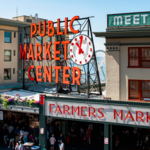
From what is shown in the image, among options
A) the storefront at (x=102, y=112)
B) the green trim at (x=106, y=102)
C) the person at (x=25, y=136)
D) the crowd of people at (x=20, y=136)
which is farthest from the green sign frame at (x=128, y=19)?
the person at (x=25, y=136)

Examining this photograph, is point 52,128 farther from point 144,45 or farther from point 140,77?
point 144,45

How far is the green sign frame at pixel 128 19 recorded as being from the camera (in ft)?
72.8

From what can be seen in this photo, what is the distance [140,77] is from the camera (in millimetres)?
22250

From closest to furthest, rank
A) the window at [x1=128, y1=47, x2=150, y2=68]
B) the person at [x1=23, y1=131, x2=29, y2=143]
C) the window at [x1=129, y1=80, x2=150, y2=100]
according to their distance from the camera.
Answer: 1. the window at [x1=128, y1=47, x2=150, y2=68]
2. the window at [x1=129, y1=80, x2=150, y2=100]
3. the person at [x1=23, y1=131, x2=29, y2=143]

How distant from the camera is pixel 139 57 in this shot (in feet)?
72.7

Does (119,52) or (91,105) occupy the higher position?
(119,52)

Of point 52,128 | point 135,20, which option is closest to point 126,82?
point 135,20

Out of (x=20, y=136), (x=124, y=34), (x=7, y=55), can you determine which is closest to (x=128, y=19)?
(x=124, y=34)

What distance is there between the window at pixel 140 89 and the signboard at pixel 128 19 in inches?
217

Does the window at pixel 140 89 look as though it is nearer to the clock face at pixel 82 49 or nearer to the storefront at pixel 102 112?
the storefront at pixel 102 112

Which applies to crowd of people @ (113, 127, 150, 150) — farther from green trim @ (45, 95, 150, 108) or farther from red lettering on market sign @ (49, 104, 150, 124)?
green trim @ (45, 95, 150, 108)

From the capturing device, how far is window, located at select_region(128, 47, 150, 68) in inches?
870

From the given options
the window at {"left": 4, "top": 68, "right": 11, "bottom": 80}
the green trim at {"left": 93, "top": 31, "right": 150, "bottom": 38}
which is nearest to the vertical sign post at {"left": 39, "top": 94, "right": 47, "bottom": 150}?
the green trim at {"left": 93, "top": 31, "right": 150, "bottom": 38}

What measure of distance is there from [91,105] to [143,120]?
4.81 metres
